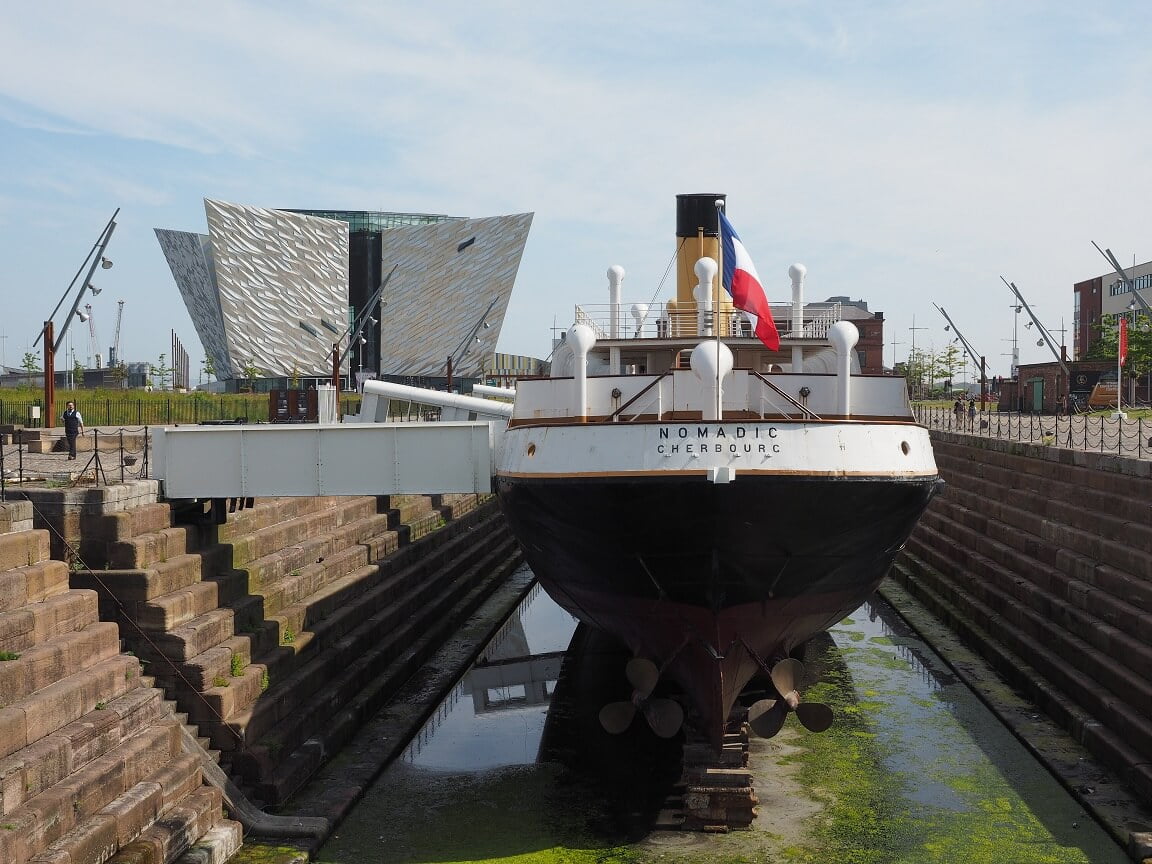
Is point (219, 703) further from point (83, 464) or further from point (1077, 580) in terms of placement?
point (1077, 580)

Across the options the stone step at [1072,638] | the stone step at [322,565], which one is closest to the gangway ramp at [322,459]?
the stone step at [322,565]

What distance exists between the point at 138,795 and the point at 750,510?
26.3ft

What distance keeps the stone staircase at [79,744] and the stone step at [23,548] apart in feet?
0.05

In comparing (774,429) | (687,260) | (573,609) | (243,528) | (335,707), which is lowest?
(335,707)

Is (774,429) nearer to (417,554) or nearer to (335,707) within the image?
(335,707)

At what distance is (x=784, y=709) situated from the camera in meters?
15.4

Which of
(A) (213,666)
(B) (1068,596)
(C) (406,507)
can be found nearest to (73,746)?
(A) (213,666)

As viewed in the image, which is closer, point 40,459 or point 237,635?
point 237,635

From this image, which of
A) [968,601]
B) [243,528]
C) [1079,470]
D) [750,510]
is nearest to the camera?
[750,510]

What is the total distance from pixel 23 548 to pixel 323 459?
5.92m

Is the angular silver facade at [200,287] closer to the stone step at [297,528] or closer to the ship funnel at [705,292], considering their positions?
the stone step at [297,528]

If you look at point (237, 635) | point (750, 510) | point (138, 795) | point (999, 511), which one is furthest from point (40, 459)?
point (999, 511)

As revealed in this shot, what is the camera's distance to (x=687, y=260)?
23391 mm

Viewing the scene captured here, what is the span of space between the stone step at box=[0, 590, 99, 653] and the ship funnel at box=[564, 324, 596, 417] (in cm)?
686
